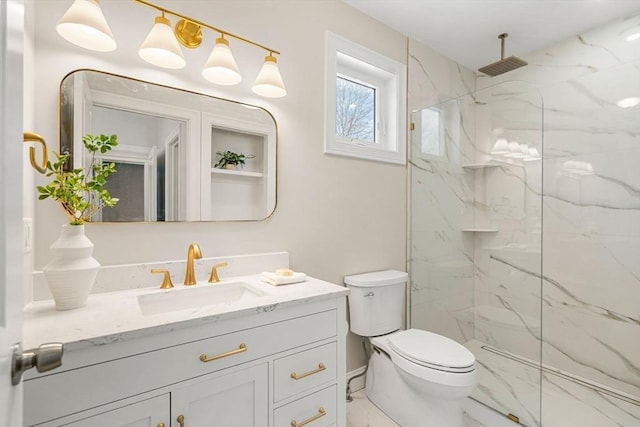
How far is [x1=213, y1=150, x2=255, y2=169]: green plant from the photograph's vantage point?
1.51m

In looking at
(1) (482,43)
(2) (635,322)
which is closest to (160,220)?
(1) (482,43)

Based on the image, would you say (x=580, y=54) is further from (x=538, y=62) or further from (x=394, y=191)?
(x=394, y=191)

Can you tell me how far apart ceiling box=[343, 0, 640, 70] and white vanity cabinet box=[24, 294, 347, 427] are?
192 cm

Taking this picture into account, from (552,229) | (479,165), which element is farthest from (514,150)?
(552,229)

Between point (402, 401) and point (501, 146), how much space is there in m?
1.77

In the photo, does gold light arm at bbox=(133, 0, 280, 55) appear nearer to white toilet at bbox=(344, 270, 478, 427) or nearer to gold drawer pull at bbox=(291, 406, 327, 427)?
white toilet at bbox=(344, 270, 478, 427)

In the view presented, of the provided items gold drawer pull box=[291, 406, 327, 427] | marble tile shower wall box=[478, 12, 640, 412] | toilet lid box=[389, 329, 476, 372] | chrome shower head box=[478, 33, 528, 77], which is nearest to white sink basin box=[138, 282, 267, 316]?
gold drawer pull box=[291, 406, 327, 427]

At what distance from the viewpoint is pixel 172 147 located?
139cm

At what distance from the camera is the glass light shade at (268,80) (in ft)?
5.00

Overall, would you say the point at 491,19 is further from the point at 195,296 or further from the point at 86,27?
the point at 195,296

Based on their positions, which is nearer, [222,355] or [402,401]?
[222,355]

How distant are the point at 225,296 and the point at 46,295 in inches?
25.2

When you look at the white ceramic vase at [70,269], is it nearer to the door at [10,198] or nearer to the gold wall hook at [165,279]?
the gold wall hook at [165,279]

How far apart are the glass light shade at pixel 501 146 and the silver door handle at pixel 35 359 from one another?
245 cm
